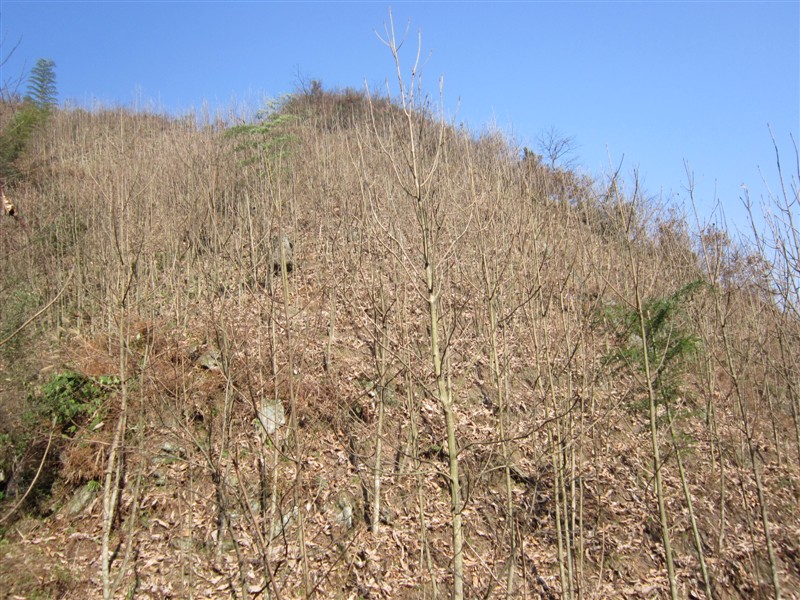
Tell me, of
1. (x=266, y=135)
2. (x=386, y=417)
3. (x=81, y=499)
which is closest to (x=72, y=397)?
(x=81, y=499)

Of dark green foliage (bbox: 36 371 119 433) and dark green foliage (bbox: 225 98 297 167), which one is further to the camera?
dark green foliage (bbox: 225 98 297 167)

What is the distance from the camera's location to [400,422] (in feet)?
27.6

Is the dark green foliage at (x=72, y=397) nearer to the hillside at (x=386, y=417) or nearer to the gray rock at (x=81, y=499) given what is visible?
the hillside at (x=386, y=417)

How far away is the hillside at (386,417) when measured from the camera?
17.1 feet

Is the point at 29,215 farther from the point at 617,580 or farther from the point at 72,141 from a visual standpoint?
the point at 617,580

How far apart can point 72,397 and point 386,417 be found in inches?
183

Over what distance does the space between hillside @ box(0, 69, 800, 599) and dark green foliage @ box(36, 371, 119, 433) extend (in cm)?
4

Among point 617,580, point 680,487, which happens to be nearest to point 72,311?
point 617,580

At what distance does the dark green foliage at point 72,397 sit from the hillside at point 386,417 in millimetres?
39

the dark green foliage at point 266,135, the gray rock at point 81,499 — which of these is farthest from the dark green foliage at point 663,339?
the dark green foliage at point 266,135

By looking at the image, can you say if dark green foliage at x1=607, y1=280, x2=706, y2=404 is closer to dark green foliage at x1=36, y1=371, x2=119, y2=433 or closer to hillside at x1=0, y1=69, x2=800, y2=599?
hillside at x1=0, y1=69, x2=800, y2=599

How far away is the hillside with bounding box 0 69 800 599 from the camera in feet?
17.1

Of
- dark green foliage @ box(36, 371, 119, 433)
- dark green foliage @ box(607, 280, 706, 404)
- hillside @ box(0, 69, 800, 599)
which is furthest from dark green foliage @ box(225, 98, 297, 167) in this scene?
dark green foliage @ box(607, 280, 706, 404)

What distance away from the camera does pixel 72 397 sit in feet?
22.7
